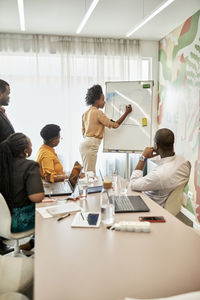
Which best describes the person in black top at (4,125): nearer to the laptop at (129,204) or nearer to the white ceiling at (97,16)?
the white ceiling at (97,16)

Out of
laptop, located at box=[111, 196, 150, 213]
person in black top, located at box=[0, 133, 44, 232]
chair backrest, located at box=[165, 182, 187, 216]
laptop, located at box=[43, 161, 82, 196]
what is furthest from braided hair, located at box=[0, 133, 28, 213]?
chair backrest, located at box=[165, 182, 187, 216]

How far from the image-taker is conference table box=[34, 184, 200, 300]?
3.26ft

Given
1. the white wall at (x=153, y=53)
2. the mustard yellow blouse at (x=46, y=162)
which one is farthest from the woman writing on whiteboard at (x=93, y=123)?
the white wall at (x=153, y=53)

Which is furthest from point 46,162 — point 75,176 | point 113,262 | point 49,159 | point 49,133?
point 113,262

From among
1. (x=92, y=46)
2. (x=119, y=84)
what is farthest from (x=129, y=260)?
(x=92, y=46)

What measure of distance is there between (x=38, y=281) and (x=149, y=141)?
3.03 metres

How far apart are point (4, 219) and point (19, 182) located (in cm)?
29

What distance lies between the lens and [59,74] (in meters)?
4.53

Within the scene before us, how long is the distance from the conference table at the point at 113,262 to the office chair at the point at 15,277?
0.23m

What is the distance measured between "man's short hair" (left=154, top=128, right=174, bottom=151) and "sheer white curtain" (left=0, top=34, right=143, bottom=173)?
263cm

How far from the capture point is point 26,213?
2115 millimetres

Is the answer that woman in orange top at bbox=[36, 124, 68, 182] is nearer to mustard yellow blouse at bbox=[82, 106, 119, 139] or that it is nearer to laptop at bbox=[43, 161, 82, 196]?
laptop at bbox=[43, 161, 82, 196]

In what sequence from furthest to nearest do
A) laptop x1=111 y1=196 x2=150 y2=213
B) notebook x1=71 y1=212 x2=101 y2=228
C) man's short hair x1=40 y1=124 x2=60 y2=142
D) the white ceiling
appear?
the white ceiling
man's short hair x1=40 y1=124 x2=60 y2=142
laptop x1=111 y1=196 x2=150 y2=213
notebook x1=71 y1=212 x2=101 y2=228

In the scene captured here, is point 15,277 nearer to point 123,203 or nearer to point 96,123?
point 123,203
